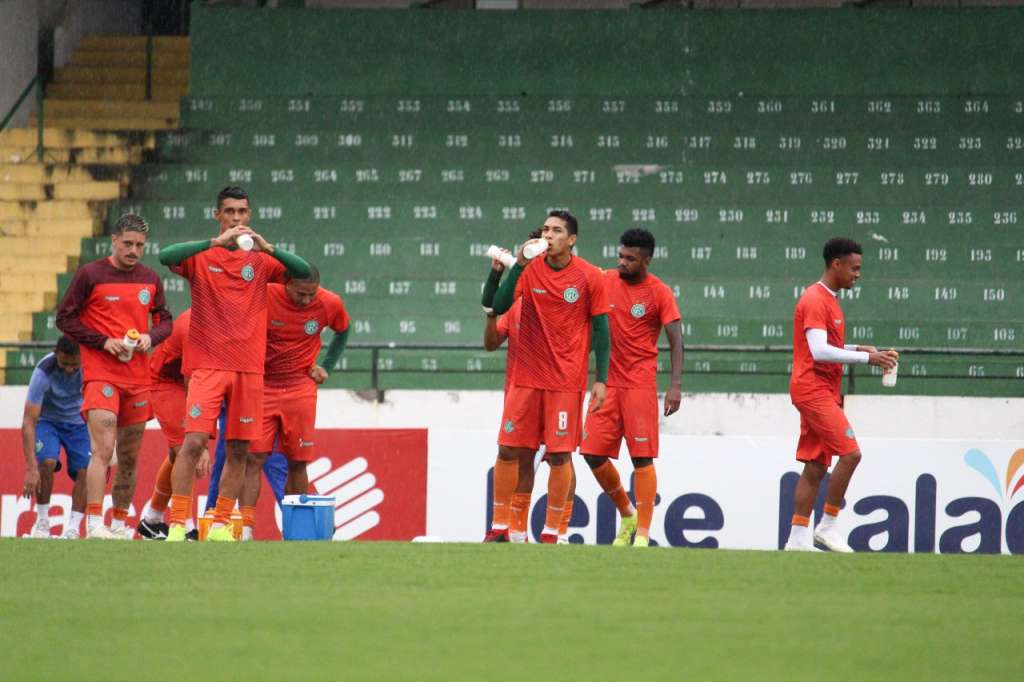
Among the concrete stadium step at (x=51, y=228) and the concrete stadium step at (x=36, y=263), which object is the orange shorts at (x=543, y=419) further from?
the concrete stadium step at (x=51, y=228)

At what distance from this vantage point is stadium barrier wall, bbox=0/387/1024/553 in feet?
44.6

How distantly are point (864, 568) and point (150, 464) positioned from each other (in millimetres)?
7500

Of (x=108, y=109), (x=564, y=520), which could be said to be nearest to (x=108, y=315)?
(x=564, y=520)

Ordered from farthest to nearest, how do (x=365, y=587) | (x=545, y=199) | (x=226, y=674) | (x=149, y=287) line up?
(x=545, y=199)
(x=149, y=287)
(x=365, y=587)
(x=226, y=674)

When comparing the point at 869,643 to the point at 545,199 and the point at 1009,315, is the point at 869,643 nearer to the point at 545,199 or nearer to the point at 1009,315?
the point at 1009,315

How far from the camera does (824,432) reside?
1060cm

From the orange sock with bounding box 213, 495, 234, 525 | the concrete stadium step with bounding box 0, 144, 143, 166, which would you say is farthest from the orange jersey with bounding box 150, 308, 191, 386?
the concrete stadium step with bounding box 0, 144, 143, 166

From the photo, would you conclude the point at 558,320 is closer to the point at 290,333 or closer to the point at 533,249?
the point at 533,249

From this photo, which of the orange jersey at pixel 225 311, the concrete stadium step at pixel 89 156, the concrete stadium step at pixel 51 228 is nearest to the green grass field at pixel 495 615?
the orange jersey at pixel 225 311

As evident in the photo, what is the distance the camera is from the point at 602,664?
5777 millimetres

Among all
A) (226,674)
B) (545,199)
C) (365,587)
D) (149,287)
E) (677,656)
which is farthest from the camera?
(545,199)

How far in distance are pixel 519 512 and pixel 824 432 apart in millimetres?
1995

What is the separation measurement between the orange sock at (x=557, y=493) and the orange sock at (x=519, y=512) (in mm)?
145

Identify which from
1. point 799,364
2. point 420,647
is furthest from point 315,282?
point 420,647
